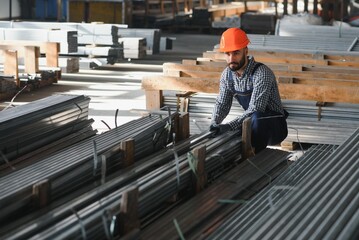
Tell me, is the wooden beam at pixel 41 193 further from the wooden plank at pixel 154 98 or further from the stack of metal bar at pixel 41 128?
the wooden plank at pixel 154 98

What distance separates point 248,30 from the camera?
2516cm

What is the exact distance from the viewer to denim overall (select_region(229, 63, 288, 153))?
6.75 m

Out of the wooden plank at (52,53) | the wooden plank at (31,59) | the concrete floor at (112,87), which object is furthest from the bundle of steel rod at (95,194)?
the wooden plank at (52,53)

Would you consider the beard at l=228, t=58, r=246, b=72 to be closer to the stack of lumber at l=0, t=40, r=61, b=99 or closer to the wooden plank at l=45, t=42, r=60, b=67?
the stack of lumber at l=0, t=40, r=61, b=99

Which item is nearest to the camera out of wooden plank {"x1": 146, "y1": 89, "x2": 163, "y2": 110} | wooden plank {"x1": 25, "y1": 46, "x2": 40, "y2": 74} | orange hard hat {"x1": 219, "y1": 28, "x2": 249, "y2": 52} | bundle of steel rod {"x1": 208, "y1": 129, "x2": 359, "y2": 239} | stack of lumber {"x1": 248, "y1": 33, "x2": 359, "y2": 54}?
bundle of steel rod {"x1": 208, "y1": 129, "x2": 359, "y2": 239}

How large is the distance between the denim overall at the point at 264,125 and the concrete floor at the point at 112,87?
2.59 metres

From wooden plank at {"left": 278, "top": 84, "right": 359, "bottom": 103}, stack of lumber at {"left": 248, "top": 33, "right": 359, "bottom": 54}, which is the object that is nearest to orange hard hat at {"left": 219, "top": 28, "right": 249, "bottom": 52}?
wooden plank at {"left": 278, "top": 84, "right": 359, "bottom": 103}

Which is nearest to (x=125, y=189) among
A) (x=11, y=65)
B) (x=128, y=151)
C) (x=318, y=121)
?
(x=128, y=151)

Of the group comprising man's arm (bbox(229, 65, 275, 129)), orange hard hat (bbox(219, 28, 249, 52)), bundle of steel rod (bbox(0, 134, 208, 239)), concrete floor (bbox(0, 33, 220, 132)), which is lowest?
concrete floor (bbox(0, 33, 220, 132))

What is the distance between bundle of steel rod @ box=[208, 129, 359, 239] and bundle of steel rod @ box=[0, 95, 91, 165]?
2.48 meters

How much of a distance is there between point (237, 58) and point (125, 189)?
2185mm

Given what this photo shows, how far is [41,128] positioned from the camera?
6.88 meters

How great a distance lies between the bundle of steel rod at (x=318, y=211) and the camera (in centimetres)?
390

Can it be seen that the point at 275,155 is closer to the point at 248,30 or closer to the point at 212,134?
the point at 212,134
